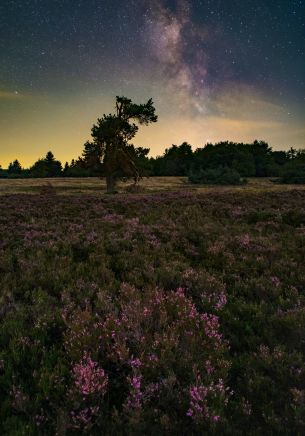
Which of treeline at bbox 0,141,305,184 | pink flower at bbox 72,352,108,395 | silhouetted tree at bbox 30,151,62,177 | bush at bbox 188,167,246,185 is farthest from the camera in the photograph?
silhouetted tree at bbox 30,151,62,177

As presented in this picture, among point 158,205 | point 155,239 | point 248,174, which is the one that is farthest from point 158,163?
point 155,239

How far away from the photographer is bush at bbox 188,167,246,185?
198 ft

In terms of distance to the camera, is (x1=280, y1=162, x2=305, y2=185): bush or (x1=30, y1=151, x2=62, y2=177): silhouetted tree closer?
(x1=280, y1=162, x2=305, y2=185): bush

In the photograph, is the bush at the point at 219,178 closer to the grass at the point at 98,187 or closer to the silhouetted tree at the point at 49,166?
the grass at the point at 98,187

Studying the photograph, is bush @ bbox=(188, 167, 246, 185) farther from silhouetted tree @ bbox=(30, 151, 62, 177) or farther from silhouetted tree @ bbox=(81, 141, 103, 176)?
silhouetted tree @ bbox=(30, 151, 62, 177)

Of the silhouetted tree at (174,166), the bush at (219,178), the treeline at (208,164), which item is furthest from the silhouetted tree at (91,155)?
the silhouetted tree at (174,166)

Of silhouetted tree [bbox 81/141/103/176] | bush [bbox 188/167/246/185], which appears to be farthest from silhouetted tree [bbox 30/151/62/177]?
silhouetted tree [bbox 81/141/103/176]

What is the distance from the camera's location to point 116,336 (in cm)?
461

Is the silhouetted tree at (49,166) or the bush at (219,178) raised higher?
the silhouetted tree at (49,166)

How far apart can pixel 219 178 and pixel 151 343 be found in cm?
6023

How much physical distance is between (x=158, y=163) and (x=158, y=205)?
8364 cm

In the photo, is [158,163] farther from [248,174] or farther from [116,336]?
[116,336]

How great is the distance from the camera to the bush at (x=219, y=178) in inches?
2375

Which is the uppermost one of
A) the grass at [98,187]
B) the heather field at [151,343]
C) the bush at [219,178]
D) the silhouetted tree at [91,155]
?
the silhouetted tree at [91,155]
